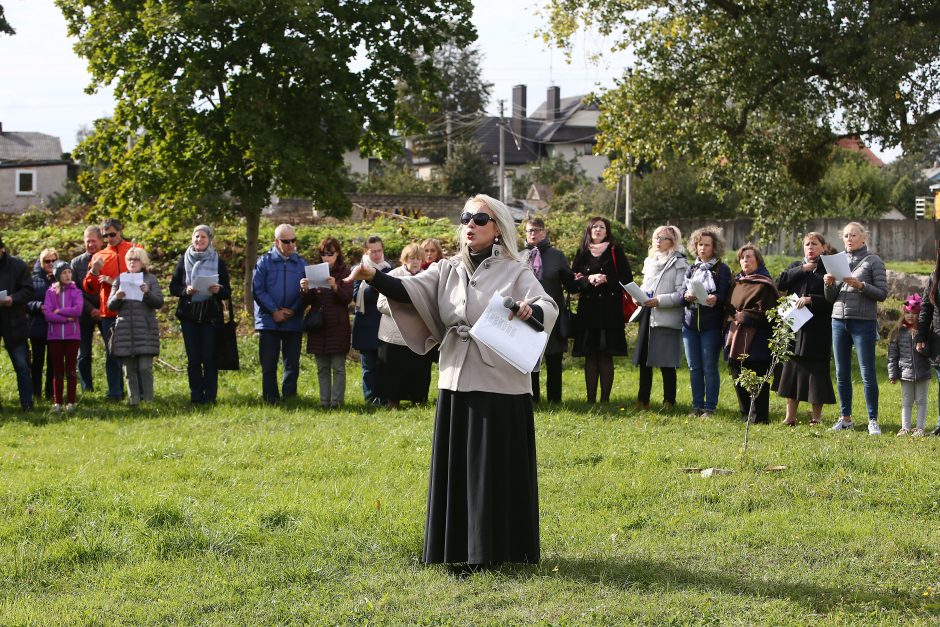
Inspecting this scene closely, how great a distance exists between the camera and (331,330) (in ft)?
43.8

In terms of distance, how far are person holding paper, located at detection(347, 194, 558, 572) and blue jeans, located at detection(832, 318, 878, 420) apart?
6422mm

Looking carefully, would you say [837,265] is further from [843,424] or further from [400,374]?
[400,374]

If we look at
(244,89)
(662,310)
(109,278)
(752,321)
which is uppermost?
(244,89)

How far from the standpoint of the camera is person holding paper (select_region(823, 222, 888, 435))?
1170cm

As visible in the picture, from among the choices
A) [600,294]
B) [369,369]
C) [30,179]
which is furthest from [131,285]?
[30,179]

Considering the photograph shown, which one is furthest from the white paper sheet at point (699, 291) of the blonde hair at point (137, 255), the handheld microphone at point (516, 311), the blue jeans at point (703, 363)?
the blonde hair at point (137, 255)

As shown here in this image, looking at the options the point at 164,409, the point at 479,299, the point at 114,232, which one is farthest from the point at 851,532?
the point at 114,232

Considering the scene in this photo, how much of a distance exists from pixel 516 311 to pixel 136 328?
809cm

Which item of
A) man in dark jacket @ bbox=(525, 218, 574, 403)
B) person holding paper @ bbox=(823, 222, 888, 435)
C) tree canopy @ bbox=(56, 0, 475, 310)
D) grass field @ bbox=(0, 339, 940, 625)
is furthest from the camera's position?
tree canopy @ bbox=(56, 0, 475, 310)

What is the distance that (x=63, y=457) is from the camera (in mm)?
10164

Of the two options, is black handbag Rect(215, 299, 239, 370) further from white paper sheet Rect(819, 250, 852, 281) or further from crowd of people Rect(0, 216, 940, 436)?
white paper sheet Rect(819, 250, 852, 281)

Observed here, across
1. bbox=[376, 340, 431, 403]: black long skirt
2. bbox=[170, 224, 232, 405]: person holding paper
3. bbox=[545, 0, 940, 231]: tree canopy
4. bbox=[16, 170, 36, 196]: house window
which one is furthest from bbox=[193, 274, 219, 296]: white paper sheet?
bbox=[16, 170, 36, 196]: house window

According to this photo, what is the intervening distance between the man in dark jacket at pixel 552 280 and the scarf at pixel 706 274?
1.43 m

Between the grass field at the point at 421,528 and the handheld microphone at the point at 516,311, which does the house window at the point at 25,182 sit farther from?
the handheld microphone at the point at 516,311
